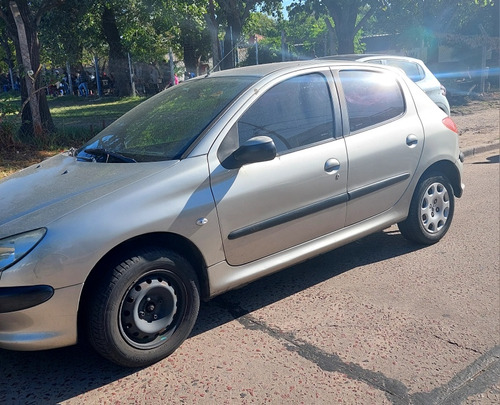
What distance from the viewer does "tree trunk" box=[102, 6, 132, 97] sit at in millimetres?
27250

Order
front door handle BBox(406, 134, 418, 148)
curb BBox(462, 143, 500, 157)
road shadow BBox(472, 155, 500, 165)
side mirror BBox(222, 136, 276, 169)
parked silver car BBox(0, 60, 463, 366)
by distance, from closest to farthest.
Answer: parked silver car BBox(0, 60, 463, 366)
side mirror BBox(222, 136, 276, 169)
front door handle BBox(406, 134, 418, 148)
road shadow BBox(472, 155, 500, 165)
curb BBox(462, 143, 500, 157)

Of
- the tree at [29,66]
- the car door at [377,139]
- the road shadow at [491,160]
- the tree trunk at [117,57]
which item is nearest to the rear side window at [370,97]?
the car door at [377,139]

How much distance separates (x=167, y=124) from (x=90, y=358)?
1.68m

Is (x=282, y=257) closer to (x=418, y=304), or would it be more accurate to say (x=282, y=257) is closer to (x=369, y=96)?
(x=418, y=304)

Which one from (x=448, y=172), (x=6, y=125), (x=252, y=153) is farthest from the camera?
(x=6, y=125)

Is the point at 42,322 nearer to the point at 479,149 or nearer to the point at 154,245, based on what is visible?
the point at 154,245

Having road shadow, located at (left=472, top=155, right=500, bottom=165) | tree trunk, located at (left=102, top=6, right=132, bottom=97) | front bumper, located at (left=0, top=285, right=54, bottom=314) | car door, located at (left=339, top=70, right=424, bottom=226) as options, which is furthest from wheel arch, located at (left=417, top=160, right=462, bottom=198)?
tree trunk, located at (left=102, top=6, right=132, bottom=97)

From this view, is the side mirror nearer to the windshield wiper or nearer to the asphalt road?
the windshield wiper

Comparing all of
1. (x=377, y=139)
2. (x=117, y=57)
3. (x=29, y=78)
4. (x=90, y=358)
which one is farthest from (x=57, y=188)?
(x=117, y=57)

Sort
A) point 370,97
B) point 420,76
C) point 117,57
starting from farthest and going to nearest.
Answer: point 117,57
point 420,76
point 370,97

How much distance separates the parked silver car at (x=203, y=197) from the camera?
2.86 meters

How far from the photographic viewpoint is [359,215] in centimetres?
431

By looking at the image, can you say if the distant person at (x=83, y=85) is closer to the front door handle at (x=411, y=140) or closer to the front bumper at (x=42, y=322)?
the front door handle at (x=411, y=140)

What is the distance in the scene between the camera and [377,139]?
4367 mm
